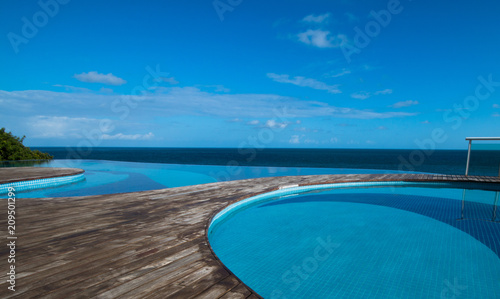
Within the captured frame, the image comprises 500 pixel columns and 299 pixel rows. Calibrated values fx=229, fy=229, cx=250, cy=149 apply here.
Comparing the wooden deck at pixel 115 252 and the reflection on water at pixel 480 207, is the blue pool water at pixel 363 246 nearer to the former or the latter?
the reflection on water at pixel 480 207

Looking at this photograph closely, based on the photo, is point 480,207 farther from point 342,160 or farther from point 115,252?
point 342,160

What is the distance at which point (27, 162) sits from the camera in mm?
10781

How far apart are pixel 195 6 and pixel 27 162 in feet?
35.1

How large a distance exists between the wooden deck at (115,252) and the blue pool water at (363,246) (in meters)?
0.84

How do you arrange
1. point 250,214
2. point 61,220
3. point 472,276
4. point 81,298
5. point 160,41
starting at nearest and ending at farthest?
point 81,298, point 472,276, point 61,220, point 250,214, point 160,41

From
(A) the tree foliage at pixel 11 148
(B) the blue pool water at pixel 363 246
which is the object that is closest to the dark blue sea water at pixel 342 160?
(B) the blue pool water at pixel 363 246

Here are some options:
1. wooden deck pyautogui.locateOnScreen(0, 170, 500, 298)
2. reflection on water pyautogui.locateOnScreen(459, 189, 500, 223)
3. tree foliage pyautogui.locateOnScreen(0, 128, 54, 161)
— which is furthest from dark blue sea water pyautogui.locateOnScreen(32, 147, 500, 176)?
tree foliage pyautogui.locateOnScreen(0, 128, 54, 161)

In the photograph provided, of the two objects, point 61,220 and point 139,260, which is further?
point 61,220

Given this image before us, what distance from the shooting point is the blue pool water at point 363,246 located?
100 inches

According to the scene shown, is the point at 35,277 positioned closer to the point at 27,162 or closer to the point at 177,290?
the point at 177,290

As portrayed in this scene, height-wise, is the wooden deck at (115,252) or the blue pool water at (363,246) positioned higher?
the wooden deck at (115,252)

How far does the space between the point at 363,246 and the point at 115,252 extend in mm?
3395

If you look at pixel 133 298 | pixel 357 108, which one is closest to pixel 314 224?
pixel 133 298

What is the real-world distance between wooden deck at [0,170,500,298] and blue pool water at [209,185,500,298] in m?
0.84
